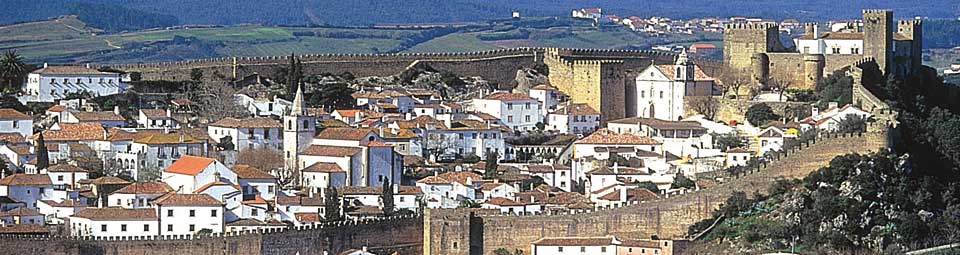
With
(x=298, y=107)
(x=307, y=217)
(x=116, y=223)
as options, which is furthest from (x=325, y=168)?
(x=116, y=223)

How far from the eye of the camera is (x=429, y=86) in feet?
195

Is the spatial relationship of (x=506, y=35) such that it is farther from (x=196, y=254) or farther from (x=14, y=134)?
(x=196, y=254)

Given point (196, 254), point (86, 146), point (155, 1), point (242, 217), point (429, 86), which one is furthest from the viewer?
point (155, 1)

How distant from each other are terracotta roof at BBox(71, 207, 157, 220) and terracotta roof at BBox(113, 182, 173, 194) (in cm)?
174

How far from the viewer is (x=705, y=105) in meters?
53.6

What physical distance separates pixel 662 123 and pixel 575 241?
446 inches

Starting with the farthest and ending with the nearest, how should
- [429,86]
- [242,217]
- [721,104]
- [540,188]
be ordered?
[429,86] < [721,104] < [540,188] < [242,217]

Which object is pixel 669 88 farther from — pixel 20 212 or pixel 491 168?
pixel 20 212

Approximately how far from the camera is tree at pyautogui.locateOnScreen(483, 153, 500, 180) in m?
48.7

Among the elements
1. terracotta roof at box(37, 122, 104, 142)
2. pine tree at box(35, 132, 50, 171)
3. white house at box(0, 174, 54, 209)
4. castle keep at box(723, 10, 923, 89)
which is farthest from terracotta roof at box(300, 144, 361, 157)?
castle keep at box(723, 10, 923, 89)

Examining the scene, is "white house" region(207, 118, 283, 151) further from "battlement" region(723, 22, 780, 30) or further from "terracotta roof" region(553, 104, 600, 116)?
"battlement" region(723, 22, 780, 30)

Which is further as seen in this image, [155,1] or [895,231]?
[155,1]

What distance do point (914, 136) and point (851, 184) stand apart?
4462 mm

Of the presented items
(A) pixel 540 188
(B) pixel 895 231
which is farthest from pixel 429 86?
(B) pixel 895 231
